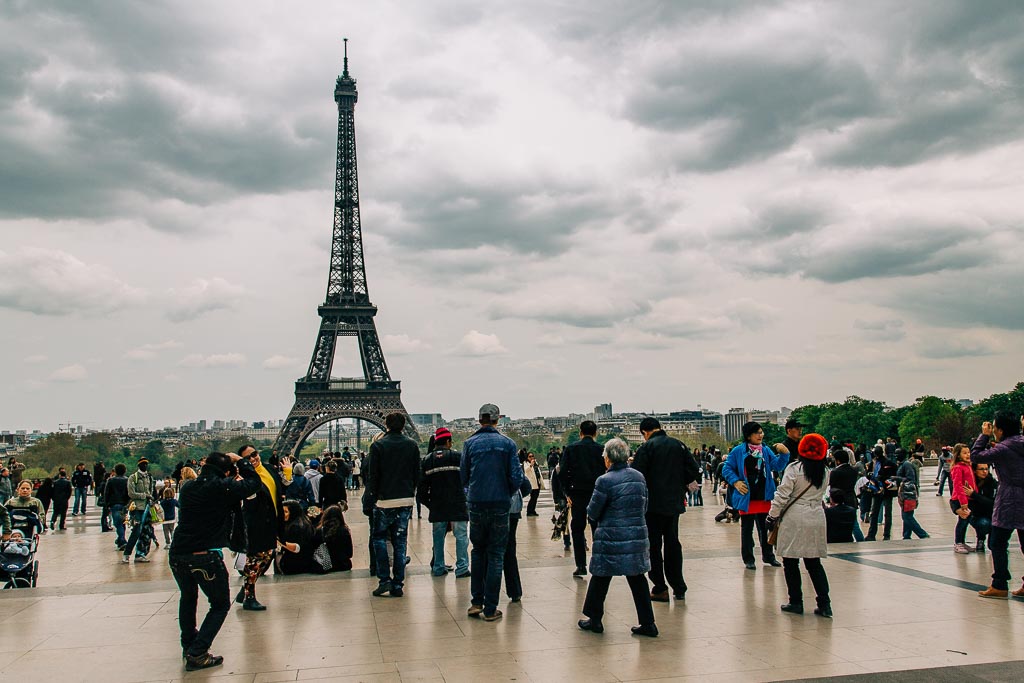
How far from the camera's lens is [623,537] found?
6590mm

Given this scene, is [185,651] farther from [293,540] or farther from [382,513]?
[293,540]

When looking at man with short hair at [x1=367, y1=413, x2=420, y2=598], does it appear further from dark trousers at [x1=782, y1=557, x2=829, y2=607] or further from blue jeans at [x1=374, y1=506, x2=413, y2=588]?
dark trousers at [x1=782, y1=557, x2=829, y2=607]

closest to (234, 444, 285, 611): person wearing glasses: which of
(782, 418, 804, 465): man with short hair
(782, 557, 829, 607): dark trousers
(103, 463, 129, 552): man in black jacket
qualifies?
(782, 557, 829, 607): dark trousers

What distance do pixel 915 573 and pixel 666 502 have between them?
11.1 feet

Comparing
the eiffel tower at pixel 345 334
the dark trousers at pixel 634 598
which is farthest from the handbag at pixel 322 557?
the eiffel tower at pixel 345 334

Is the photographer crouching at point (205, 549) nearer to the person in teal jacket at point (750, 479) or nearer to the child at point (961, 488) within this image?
the person in teal jacket at point (750, 479)

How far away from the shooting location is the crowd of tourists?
6266 millimetres

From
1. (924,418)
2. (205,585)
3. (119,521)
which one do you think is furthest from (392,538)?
(924,418)

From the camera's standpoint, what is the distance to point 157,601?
8648 mm

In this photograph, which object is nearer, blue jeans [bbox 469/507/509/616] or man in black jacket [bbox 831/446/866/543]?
blue jeans [bbox 469/507/509/616]

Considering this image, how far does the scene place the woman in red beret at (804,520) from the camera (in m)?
7.14

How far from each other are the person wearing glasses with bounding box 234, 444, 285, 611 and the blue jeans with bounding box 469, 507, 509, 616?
2.17 metres

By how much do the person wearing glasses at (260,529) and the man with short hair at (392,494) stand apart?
996mm

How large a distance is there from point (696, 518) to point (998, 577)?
928 cm
